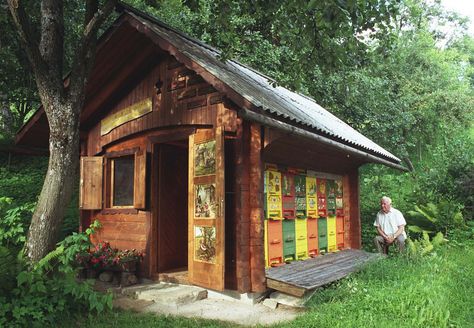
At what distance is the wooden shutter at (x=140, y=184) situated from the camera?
7.49 meters

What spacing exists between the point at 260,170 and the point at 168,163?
8.41 ft

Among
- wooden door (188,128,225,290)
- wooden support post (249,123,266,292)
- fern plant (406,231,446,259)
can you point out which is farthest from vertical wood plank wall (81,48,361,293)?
Result: fern plant (406,231,446,259)

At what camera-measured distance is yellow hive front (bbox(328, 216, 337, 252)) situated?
31.4 ft

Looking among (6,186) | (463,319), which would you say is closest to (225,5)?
(463,319)

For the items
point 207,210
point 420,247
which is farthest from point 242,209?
point 420,247

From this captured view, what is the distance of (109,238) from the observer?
8555 millimetres

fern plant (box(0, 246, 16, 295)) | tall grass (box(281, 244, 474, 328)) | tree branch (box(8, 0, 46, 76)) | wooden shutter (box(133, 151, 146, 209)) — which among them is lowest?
tall grass (box(281, 244, 474, 328))

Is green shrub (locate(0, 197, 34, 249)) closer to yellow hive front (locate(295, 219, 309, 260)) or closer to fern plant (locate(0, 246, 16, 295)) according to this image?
fern plant (locate(0, 246, 16, 295))

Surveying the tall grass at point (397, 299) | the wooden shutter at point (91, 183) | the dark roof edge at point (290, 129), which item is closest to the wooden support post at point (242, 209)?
the dark roof edge at point (290, 129)

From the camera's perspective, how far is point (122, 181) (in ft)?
28.0

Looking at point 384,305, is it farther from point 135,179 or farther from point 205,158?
point 135,179

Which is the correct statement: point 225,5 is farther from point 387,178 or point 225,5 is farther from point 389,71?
point 389,71

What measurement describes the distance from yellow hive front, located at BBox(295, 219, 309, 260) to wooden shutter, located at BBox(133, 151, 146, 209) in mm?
2894

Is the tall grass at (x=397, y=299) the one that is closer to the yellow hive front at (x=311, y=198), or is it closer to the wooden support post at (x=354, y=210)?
the yellow hive front at (x=311, y=198)
